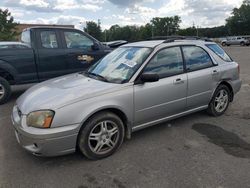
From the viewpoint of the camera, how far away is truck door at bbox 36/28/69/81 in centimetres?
667

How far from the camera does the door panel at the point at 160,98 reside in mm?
3920

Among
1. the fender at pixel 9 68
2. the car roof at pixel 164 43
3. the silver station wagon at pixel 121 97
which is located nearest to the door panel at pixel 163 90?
the silver station wagon at pixel 121 97

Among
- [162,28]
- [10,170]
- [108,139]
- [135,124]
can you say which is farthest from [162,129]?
[162,28]

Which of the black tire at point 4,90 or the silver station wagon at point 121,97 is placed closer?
the silver station wagon at point 121,97

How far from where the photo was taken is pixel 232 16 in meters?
82.3

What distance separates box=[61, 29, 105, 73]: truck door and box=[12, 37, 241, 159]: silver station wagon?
8.47ft

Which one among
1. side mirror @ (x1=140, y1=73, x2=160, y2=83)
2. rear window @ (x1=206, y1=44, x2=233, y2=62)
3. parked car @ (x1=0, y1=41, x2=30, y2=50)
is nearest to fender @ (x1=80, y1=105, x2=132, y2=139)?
side mirror @ (x1=140, y1=73, x2=160, y2=83)

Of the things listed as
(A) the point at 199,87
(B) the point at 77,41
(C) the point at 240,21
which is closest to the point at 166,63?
(A) the point at 199,87

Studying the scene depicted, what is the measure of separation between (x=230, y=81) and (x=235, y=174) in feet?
8.26

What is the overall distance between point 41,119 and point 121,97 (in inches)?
44.0

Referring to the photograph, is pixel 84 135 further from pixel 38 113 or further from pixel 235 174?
pixel 235 174

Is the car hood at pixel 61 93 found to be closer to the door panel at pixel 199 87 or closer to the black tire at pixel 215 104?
the door panel at pixel 199 87

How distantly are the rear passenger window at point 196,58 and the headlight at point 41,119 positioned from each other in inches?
99.0

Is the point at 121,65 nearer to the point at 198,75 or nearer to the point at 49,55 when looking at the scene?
the point at 198,75
